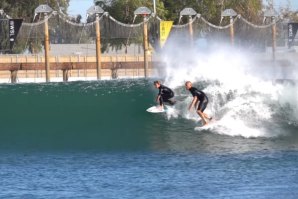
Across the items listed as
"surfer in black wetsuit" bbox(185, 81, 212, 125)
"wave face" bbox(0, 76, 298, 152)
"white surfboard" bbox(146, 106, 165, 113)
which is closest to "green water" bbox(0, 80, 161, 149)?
"wave face" bbox(0, 76, 298, 152)

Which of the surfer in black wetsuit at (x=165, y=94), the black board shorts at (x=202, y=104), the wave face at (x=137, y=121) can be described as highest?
the surfer in black wetsuit at (x=165, y=94)

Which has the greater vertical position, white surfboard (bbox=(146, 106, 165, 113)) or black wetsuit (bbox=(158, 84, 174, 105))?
black wetsuit (bbox=(158, 84, 174, 105))

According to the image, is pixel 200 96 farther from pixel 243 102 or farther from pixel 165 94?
pixel 165 94

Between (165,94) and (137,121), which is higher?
(165,94)

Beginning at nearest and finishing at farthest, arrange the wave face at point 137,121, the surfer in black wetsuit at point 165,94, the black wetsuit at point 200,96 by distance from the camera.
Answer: the wave face at point 137,121, the black wetsuit at point 200,96, the surfer in black wetsuit at point 165,94

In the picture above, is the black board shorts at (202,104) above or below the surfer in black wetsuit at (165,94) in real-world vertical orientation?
below

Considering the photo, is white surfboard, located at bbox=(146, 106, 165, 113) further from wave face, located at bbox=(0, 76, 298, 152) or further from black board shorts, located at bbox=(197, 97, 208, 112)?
black board shorts, located at bbox=(197, 97, 208, 112)

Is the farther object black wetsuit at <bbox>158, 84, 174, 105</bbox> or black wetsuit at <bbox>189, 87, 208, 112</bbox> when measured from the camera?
black wetsuit at <bbox>158, 84, 174, 105</bbox>

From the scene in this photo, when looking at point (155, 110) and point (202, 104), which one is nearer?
point (202, 104)

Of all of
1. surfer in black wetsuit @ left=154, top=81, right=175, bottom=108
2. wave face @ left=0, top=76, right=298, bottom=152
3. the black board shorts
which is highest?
surfer in black wetsuit @ left=154, top=81, right=175, bottom=108

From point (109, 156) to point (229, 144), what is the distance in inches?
144

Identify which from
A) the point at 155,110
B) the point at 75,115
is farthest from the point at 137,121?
the point at 75,115

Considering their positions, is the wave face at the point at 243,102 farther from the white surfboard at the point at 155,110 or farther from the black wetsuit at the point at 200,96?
the black wetsuit at the point at 200,96

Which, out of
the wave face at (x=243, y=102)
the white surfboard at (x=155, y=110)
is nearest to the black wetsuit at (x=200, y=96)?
the wave face at (x=243, y=102)
